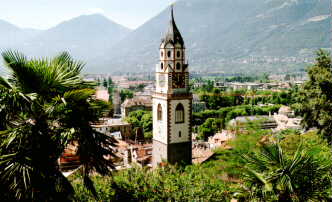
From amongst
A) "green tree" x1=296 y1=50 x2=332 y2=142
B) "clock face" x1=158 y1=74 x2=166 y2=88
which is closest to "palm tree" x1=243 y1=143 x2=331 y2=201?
"green tree" x1=296 y1=50 x2=332 y2=142

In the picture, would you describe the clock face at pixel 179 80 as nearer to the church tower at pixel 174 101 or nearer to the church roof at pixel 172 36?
the church tower at pixel 174 101

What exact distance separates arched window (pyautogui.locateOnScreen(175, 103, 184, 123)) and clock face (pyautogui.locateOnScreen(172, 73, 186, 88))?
107 centimetres

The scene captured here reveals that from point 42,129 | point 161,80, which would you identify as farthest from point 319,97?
point 42,129

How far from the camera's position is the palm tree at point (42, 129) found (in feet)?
15.9

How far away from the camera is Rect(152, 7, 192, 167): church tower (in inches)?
808

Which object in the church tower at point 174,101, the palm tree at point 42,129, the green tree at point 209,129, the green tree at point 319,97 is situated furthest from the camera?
the green tree at point 209,129

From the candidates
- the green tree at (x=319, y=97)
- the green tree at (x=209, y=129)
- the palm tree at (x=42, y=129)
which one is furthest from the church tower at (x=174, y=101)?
the green tree at (x=209, y=129)

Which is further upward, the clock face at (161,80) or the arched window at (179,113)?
the clock face at (161,80)

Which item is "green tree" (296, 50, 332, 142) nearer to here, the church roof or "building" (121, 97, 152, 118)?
the church roof

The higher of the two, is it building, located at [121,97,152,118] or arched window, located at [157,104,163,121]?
arched window, located at [157,104,163,121]

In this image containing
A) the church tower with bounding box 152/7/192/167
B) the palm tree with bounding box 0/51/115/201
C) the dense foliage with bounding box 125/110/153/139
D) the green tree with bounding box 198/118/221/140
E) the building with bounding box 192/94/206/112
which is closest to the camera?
the palm tree with bounding box 0/51/115/201

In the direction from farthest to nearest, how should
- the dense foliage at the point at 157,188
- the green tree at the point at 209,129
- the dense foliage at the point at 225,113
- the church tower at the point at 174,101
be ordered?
the dense foliage at the point at 225,113 → the green tree at the point at 209,129 → the church tower at the point at 174,101 → the dense foliage at the point at 157,188

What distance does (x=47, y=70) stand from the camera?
5512mm

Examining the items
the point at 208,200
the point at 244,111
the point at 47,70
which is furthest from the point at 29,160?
the point at 244,111
